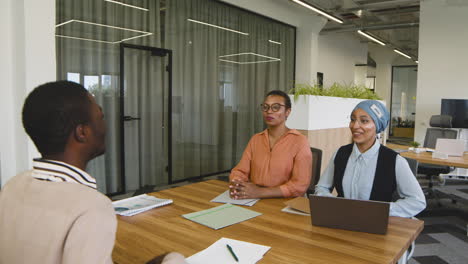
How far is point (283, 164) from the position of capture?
2395 mm

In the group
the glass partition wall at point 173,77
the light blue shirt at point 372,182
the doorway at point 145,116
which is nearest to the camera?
the light blue shirt at point 372,182

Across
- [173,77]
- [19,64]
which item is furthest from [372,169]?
[173,77]

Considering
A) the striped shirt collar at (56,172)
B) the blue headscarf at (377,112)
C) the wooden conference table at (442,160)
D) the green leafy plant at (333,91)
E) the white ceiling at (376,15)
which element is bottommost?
the wooden conference table at (442,160)

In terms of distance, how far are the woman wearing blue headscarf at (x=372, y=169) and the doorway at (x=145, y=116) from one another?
3.46 m

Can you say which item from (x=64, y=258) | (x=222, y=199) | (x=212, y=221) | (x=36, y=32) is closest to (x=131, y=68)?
(x=36, y=32)

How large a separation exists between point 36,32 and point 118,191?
7.38ft

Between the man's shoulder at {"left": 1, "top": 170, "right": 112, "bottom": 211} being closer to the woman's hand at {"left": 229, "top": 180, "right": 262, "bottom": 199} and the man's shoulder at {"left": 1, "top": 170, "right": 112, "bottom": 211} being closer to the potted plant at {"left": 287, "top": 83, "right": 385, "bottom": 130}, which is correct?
the woman's hand at {"left": 229, "top": 180, "right": 262, "bottom": 199}

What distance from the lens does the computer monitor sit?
267 inches

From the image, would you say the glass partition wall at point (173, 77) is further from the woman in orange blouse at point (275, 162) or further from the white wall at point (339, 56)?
the white wall at point (339, 56)

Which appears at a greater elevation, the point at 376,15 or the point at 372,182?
the point at 376,15

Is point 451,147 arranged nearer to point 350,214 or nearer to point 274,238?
point 350,214

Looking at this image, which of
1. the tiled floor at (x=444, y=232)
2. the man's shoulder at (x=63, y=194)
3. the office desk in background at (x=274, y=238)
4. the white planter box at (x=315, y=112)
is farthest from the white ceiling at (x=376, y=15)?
the man's shoulder at (x=63, y=194)

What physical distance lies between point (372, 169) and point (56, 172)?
158 centimetres

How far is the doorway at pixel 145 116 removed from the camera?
15.8 feet
